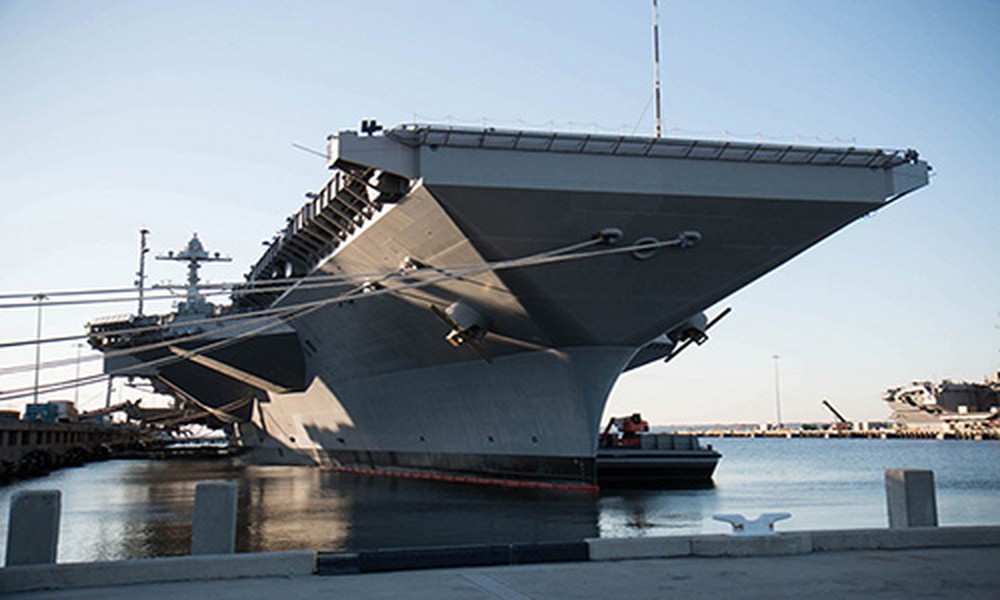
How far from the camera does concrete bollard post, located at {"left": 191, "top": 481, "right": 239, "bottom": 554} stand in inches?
298

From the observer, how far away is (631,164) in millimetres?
16312

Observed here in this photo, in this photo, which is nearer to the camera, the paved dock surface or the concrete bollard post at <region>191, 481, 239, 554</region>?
the paved dock surface

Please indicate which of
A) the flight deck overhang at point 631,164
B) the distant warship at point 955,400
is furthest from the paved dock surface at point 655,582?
the distant warship at point 955,400

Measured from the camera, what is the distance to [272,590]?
255 inches

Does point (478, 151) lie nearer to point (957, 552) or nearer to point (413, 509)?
point (413, 509)

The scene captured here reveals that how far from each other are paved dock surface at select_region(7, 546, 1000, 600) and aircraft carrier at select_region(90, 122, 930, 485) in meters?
7.12

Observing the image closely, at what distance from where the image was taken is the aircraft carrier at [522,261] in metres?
15.9

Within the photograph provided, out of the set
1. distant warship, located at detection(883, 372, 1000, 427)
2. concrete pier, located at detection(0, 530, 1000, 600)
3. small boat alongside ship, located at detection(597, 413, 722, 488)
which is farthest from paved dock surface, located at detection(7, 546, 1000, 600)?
distant warship, located at detection(883, 372, 1000, 427)

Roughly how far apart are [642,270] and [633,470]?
13281 millimetres

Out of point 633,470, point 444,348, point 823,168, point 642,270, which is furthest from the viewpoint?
point 633,470

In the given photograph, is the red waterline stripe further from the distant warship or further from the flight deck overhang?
the distant warship

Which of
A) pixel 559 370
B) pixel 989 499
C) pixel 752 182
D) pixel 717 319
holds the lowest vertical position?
pixel 989 499

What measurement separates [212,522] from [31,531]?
4.68 feet

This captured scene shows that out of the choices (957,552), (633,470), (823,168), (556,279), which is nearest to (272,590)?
(957,552)
